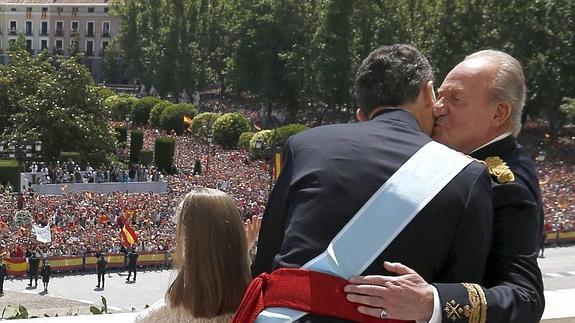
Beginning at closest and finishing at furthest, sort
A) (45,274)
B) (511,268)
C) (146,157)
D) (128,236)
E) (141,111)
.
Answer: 1. (511,268)
2. (45,274)
3. (128,236)
4. (146,157)
5. (141,111)

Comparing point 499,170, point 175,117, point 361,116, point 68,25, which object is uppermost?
point 361,116

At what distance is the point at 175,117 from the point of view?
43406mm

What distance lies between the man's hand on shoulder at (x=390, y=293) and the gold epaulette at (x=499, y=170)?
0.40m

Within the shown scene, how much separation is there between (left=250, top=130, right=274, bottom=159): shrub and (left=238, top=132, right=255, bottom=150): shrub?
1397 mm

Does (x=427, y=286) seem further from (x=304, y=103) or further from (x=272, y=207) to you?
(x=304, y=103)

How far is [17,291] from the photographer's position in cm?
1766

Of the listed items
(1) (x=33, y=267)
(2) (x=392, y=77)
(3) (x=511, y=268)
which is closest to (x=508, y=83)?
(2) (x=392, y=77)

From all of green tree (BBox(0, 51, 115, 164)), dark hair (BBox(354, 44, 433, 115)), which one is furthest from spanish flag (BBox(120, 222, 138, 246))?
dark hair (BBox(354, 44, 433, 115))

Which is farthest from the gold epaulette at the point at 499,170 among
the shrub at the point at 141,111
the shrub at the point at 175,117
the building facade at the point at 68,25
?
the building facade at the point at 68,25

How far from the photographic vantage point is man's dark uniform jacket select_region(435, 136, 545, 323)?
2266 millimetres

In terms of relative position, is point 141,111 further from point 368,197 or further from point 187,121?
point 368,197

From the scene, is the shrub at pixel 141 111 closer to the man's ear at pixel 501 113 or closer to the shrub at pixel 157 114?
the shrub at pixel 157 114

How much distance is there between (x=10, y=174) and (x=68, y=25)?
178 feet

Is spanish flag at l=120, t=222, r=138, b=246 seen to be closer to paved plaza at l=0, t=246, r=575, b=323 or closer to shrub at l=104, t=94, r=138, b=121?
paved plaza at l=0, t=246, r=575, b=323
